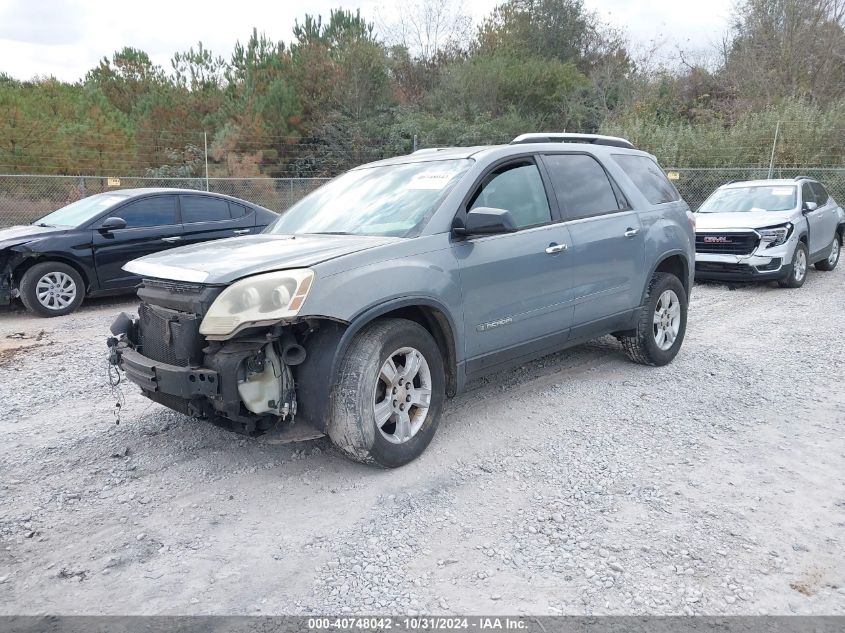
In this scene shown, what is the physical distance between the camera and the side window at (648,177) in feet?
18.6

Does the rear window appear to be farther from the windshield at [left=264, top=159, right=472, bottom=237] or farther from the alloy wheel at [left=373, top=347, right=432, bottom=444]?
the alloy wheel at [left=373, top=347, right=432, bottom=444]

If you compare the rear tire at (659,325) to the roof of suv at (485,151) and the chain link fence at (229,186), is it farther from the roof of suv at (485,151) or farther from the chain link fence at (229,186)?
the chain link fence at (229,186)

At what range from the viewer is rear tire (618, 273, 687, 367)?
553cm

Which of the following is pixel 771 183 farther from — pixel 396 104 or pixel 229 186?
pixel 396 104

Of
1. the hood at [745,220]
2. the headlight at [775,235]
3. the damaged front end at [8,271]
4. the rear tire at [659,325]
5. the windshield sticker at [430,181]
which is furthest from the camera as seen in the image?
the hood at [745,220]

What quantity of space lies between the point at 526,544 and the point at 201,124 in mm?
24544

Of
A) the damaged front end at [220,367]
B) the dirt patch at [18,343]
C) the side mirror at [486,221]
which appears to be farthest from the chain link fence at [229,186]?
the side mirror at [486,221]

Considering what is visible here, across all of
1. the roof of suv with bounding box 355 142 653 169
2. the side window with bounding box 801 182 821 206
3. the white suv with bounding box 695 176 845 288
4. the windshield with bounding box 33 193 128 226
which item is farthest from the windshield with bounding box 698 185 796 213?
the windshield with bounding box 33 193 128 226

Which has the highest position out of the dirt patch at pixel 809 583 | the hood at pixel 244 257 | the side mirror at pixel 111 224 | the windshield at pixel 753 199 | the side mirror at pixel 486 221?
the windshield at pixel 753 199

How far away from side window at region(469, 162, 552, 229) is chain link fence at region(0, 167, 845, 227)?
11.8m

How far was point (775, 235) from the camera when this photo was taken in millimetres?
9906

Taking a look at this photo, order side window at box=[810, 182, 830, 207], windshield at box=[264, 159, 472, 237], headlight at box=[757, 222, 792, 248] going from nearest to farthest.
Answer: windshield at box=[264, 159, 472, 237] < headlight at box=[757, 222, 792, 248] < side window at box=[810, 182, 830, 207]

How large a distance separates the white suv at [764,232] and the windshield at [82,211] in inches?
348

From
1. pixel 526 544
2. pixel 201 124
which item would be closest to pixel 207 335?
pixel 526 544
